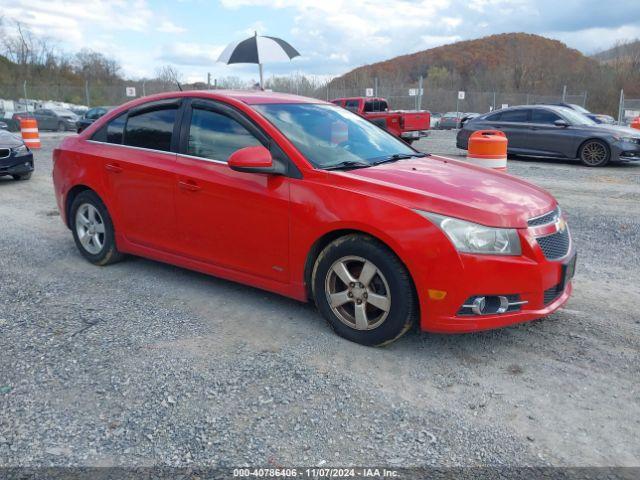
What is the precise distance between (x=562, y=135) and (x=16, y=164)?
1199 cm

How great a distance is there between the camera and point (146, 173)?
4598 mm

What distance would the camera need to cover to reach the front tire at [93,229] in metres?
5.11

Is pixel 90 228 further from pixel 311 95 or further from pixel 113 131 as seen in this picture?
pixel 311 95

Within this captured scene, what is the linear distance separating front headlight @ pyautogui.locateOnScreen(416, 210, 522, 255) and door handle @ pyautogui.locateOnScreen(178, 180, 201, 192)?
1870 mm

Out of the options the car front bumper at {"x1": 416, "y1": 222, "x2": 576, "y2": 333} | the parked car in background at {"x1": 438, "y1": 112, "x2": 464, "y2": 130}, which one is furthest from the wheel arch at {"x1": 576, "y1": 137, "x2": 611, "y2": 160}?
the parked car in background at {"x1": 438, "y1": 112, "x2": 464, "y2": 130}

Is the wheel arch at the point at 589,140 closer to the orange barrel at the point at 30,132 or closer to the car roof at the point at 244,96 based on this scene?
the car roof at the point at 244,96

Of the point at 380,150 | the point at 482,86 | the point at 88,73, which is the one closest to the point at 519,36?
the point at 482,86

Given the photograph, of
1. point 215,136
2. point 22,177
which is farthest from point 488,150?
point 22,177

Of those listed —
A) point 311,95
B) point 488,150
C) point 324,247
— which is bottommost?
point 324,247

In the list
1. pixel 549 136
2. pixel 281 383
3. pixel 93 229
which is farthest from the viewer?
pixel 549 136

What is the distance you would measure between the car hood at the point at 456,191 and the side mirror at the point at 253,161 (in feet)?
1.65

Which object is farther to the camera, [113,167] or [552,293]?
[113,167]

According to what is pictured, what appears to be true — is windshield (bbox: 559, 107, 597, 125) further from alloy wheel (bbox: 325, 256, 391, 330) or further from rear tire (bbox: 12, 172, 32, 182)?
rear tire (bbox: 12, 172, 32, 182)

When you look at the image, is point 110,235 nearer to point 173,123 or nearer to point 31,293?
point 31,293
